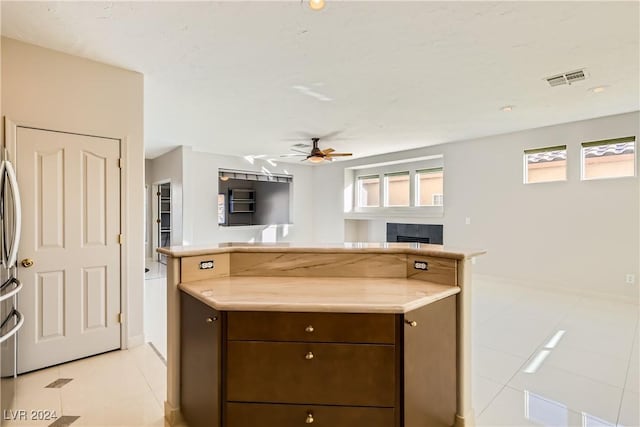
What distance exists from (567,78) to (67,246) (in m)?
4.79

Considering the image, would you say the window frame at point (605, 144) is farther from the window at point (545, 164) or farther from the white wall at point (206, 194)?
the white wall at point (206, 194)

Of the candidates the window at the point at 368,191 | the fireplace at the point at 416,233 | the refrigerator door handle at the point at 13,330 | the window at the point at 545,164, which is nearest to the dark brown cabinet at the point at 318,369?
the refrigerator door handle at the point at 13,330

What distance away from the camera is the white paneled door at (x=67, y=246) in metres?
2.47

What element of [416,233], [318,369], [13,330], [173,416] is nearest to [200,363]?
[173,416]

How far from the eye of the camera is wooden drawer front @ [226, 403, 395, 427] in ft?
4.79

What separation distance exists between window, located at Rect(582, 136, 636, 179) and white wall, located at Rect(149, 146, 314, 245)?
6075 millimetres

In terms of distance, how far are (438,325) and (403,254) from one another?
496 millimetres

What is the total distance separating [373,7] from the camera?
2.07 metres

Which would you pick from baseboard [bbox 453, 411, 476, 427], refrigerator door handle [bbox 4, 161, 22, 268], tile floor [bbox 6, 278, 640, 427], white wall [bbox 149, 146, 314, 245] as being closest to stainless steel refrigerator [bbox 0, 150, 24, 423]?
refrigerator door handle [bbox 4, 161, 22, 268]

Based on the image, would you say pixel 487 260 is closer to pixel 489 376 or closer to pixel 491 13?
pixel 489 376

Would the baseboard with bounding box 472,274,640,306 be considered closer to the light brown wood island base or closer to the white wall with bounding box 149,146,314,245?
the light brown wood island base

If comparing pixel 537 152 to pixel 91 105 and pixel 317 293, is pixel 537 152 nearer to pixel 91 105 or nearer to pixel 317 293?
pixel 317 293

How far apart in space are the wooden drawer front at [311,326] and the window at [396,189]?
6066 mm

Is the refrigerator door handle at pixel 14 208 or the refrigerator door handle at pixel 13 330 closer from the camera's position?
the refrigerator door handle at pixel 13 330
